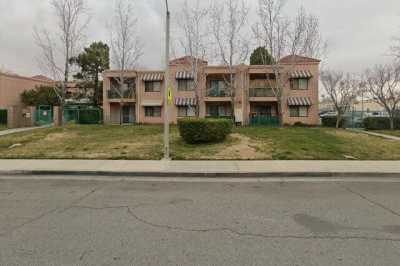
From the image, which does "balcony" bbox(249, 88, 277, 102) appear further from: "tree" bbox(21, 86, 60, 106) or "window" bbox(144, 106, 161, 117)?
"tree" bbox(21, 86, 60, 106)

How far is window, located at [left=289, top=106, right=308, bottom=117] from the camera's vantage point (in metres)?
31.5

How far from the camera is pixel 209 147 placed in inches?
533

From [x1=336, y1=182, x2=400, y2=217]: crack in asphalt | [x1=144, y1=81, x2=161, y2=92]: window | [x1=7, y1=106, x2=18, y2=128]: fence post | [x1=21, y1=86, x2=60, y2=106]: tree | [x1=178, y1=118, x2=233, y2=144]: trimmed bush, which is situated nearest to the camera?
[x1=336, y1=182, x2=400, y2=217]: crack in asphalt

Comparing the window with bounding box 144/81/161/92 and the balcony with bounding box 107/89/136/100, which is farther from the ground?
the window with bounding box 144/81/161/92

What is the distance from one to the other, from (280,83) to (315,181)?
15.3 meters

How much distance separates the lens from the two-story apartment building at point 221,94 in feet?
102

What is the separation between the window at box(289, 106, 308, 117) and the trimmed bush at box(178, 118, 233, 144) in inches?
763

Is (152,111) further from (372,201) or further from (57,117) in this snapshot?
(372,201)

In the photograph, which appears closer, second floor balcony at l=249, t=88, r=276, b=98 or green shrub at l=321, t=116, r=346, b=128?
green shrub at l=321, t=116, r=346, b=128

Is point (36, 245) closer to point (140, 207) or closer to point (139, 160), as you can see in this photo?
point (140, 207)

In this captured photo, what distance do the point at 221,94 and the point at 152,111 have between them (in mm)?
8184

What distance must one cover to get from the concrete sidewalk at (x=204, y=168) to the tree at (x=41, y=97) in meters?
27.6

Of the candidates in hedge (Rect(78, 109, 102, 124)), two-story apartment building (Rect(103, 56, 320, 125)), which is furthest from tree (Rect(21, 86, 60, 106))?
two-story apartment building (Rect(103, 56, 320, 125))

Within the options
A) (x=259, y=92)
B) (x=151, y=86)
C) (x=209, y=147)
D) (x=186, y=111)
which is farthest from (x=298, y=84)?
(x=209, y=147)
